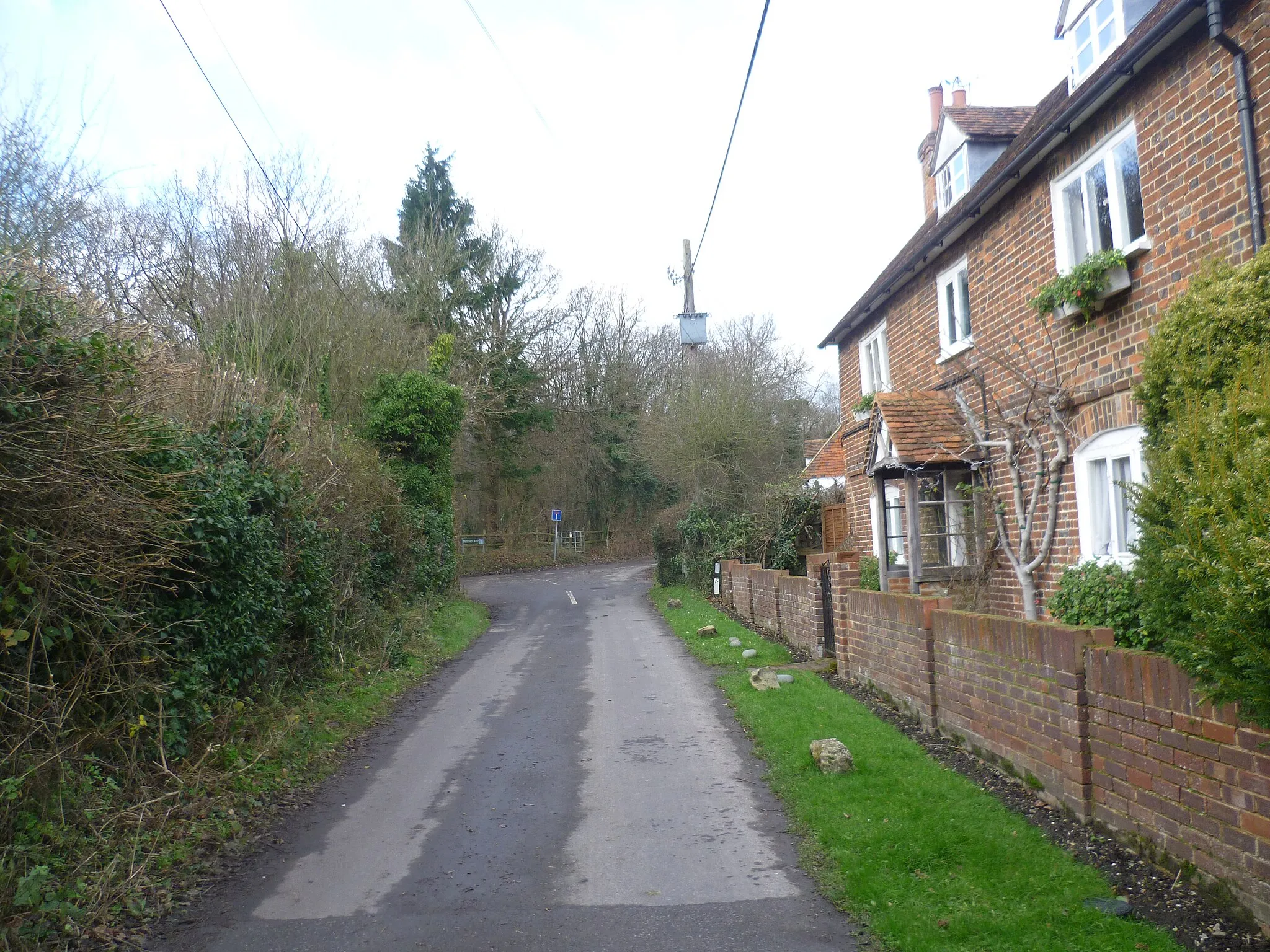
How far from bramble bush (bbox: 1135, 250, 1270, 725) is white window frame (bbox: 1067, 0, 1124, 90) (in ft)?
20.0

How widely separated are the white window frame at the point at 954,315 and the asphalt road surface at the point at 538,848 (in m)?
5.68

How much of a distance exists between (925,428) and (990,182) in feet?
10.1

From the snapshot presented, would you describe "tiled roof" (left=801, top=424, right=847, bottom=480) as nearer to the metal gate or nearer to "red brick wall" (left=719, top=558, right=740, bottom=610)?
"red brick wall" (left=719, top=558, right=740, bottom=610)

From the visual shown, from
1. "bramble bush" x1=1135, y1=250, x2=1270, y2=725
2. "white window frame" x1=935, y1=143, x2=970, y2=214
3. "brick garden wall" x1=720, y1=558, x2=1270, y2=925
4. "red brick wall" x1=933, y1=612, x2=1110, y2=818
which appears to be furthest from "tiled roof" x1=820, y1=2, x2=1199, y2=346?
"red brick wall" x1=933, y1=612, x2=1110, y2=818

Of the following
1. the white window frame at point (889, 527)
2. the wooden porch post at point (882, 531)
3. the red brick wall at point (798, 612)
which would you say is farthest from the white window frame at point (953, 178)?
the red brick wall at point (798, 612)

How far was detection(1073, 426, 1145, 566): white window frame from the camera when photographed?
28.9ft

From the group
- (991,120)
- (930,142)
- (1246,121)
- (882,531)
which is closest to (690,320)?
(930,142)

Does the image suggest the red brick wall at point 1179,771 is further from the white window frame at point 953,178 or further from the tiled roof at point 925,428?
the white window frame at point 953,178

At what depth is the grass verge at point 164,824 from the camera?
459 centimetres

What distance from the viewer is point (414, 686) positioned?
1297cm

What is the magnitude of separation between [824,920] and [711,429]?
87.7ft

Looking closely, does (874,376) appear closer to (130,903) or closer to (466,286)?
(130,903)

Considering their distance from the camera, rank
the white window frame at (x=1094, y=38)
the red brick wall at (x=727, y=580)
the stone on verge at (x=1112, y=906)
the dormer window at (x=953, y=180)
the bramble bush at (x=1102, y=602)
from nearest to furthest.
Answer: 1. the stone on verge at (x=1112, y=906)
2. the bramble bush at (x=1102, y=602)
3. the white window frame at (x=1094, y=38)
4. the dormer window at (x=953, y=180)
5. the red brick wall at (x=727, y=580)

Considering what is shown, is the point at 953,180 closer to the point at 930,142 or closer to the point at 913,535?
the point at 930,142
